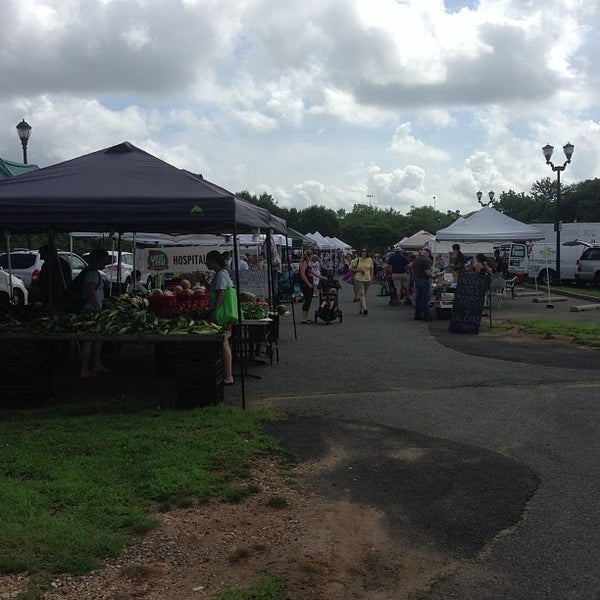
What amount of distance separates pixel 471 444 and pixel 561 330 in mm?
8924

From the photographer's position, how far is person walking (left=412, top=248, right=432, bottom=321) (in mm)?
17844

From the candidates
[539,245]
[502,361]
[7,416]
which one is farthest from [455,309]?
[539,245]

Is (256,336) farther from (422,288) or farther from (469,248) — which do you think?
(469,248)

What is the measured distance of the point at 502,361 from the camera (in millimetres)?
11320

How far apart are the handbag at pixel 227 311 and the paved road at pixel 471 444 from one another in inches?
36.0

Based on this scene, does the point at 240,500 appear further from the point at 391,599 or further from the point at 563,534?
the point at 563,534

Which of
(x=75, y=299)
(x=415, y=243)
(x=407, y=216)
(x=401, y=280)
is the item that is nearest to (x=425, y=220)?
(x=407, y=216)

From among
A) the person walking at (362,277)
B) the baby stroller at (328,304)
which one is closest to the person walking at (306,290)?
the baby stroller at (328,304)

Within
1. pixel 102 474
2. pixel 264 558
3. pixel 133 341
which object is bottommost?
pixel 264 558

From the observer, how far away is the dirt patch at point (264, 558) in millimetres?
3910

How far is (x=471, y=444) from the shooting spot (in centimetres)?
665

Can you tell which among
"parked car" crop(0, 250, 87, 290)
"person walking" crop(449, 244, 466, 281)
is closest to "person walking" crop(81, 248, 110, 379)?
"person walking" crop(449, 244, 466, 281)

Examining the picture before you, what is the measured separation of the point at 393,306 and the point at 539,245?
1450 cm

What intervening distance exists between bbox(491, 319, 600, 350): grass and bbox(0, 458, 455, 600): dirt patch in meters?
8.95
